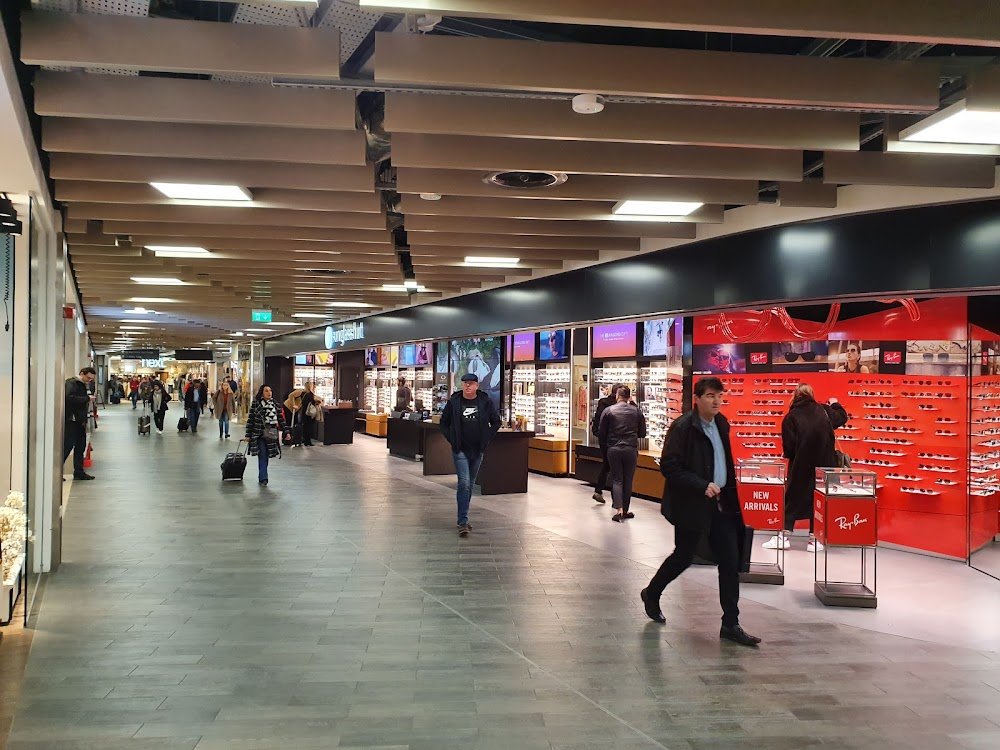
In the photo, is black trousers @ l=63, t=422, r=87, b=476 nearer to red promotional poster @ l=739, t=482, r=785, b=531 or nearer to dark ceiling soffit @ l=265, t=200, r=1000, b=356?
dark ceiling soffit @ l=265, t=200, r=1000, b=356

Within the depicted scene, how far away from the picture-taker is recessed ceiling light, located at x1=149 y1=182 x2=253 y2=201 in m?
5.89

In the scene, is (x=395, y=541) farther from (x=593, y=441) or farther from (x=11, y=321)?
(x=593, y=441)

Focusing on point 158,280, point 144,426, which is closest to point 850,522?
point 158,280

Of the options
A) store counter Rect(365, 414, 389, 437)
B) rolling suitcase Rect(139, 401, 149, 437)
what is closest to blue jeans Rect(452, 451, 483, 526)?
store counter Rect(365, 414, 389, 437)

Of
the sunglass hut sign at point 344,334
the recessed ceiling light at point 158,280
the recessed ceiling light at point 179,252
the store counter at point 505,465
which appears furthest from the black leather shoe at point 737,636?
the sunglass hut sign at point 344,334

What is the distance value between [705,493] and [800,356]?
177 inches

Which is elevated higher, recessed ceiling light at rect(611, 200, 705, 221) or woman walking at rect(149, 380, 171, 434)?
recessed ceiling light at rect(611, 200, 705, 221)

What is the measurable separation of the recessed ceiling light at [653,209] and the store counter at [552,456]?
5.79m

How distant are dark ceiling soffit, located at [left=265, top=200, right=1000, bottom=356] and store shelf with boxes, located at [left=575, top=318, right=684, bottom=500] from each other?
94 centimetres

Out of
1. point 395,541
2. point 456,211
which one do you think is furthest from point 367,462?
point 456,211

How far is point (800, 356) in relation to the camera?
323 inches

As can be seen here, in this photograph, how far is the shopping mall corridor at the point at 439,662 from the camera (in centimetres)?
323

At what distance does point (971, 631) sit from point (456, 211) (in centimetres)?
513

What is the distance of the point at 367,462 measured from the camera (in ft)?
45.3
